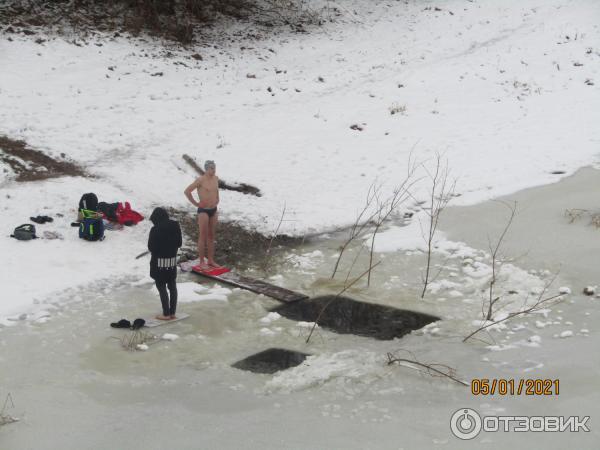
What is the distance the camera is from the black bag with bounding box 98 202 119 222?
1227 cm

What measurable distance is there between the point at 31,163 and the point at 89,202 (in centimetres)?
286

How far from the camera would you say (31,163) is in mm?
13953

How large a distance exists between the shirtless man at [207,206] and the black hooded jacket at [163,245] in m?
1.85

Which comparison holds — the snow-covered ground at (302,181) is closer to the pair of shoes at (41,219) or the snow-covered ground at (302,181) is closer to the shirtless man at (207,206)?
the pair of shoes at (41,219)

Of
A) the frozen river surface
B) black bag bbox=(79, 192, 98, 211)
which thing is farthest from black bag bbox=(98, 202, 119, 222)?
the frozen river surface

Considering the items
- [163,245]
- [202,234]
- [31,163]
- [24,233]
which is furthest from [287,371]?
[31,163]

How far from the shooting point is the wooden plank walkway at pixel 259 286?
10.1 m

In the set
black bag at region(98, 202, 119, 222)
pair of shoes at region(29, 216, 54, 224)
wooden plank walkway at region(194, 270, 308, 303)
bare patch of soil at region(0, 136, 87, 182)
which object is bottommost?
wooden plank walkway at region(194, 270, 308, 303)

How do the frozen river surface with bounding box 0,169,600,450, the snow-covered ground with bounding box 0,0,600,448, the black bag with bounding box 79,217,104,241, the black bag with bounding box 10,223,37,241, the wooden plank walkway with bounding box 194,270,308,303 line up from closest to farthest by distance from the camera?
the frozen river surface with bounding box 0,169,600,450
the snow-covered ground with bounding box 0,0,600,448
the wooden plank walkway with bounding box 194,270,308,303
the black bag with bounding box 10,223,37,241
the black bag with bounding box 79,217,104,241

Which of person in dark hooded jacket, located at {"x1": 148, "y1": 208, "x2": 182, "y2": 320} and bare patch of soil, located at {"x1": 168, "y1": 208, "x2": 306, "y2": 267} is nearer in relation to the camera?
person in dark hooded jacket, located at {"x1": 148, "y1": 208, "x2": 182, "y2": 320}

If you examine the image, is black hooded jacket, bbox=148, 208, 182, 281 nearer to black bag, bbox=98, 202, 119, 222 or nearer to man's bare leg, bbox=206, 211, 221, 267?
man's bare leg, bbox=206, 211, 221, 267

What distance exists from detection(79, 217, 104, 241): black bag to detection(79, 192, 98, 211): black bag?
0.46 m
